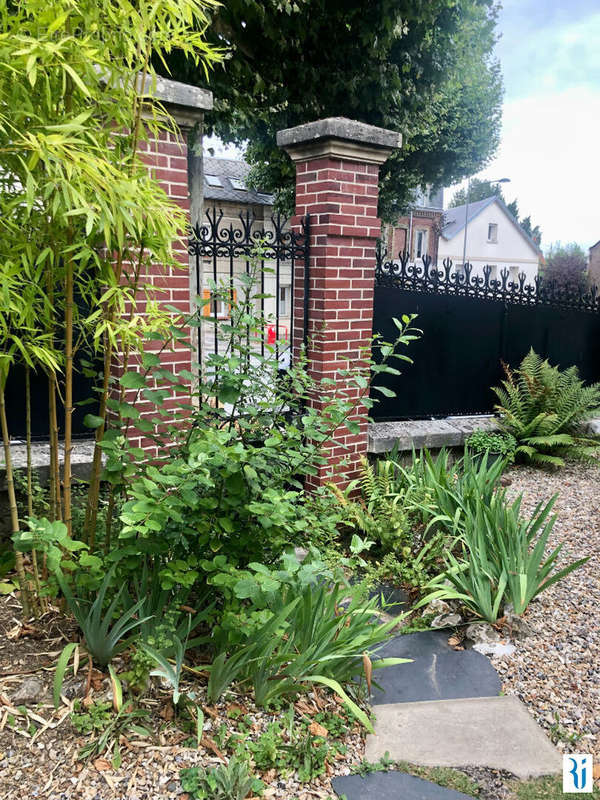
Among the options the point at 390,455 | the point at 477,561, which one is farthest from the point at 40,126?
the point at 390,455

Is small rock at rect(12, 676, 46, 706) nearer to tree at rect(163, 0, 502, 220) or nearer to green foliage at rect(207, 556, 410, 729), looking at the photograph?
green foliage at rect(207, 556, 410, 729)

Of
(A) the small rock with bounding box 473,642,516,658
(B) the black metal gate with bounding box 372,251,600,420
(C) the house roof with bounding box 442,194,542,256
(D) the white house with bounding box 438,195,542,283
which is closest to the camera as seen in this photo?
(A) the small rock with bounding box 473,642,516,658

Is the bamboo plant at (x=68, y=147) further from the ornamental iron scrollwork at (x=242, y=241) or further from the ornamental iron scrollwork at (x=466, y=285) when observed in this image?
the ornamental iron scrollwork at (x=466, y=285)

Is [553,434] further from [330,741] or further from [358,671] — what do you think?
[330,741]

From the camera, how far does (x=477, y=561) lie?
3.41 meters

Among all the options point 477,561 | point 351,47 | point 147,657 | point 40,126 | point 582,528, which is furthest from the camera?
point 351,47

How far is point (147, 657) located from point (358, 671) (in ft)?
3.24

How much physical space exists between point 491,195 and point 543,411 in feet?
231

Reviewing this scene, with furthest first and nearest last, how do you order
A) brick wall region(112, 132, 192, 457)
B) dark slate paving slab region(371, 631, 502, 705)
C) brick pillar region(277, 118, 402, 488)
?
brick pillar region(277, 118, 402, 488) → brick wall region(112, 132, 192, 457) → dark slate paving slab region(371, 631, 502, 705)

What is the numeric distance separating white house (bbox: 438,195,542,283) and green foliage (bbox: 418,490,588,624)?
45154 millimetres

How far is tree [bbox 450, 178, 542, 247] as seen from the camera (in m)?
63.5

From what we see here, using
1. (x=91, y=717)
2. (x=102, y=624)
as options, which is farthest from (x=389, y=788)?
(x=102, y=624)

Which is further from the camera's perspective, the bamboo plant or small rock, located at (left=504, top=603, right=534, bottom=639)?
small rock, located at (left=504, top=603, right=534, bottom=639)

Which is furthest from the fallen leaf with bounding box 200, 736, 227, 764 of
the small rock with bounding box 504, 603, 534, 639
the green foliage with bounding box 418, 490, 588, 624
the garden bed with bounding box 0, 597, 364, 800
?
the small rock with bounding box 504, 603, 534, 639
